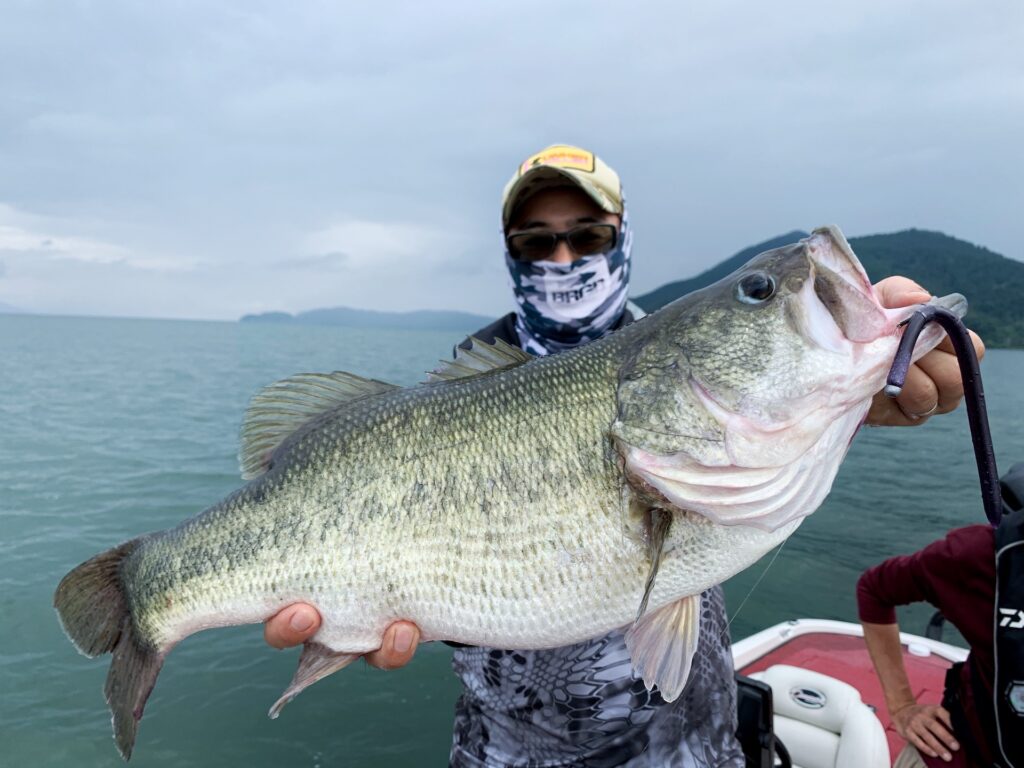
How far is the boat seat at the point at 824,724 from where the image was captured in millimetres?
3799

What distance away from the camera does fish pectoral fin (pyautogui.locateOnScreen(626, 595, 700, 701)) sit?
2000 millimetres

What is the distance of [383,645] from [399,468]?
63 cm

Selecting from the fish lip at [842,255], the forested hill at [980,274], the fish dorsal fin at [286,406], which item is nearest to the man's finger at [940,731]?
the fish lip at [842,255]

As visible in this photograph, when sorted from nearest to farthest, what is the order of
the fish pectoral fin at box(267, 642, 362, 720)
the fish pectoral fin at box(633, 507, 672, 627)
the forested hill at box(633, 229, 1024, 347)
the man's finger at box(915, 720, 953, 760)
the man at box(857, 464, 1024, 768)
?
the fish pectoral fin at box(633, 507, 672, 627) < the fish pectoral fin at box(267, 642, 362, 720) < the man at box(857, 464, 1024, 768) < the man's finger at box(915, 720, 953, 760) < the forested hill at box(633, 229, 1024, 347)

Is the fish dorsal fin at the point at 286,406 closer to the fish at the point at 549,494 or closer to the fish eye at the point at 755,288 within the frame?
the fish at the point at 549,494

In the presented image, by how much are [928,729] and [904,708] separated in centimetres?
21

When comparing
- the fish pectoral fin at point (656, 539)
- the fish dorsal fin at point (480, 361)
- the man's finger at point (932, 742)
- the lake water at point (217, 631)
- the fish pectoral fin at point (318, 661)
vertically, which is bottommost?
the lake water at point (217, 631)

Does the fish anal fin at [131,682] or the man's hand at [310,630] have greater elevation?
the man's hand at [310,630]

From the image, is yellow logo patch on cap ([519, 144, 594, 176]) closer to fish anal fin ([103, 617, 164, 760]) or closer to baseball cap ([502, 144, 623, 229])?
baseball cap ([502, 144, 623, 229])

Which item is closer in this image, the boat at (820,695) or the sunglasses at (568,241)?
the sunglasses at (568,241)

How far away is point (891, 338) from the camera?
5.44 ft

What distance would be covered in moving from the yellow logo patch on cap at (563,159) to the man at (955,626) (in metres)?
2.54

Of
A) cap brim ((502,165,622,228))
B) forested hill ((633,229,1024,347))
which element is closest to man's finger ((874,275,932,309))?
cap brim ((502,165,622,228))

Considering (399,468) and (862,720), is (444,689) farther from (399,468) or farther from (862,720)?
(399,468)
